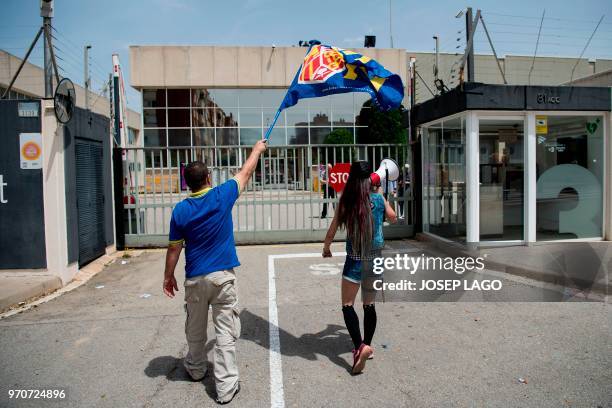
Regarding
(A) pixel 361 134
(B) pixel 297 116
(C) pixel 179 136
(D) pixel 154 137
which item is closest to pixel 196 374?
(B) pixel 297 116

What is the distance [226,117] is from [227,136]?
3.89 ft

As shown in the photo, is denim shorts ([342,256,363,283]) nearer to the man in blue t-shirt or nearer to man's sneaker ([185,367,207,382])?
the man in blue t-shirt

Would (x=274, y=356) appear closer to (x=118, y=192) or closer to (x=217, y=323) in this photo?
(x=217, y=323)

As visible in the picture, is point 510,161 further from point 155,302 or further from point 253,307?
point 155,302

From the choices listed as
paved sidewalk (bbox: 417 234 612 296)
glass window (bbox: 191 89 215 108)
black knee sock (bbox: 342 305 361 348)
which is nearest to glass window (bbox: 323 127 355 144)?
glass window (bbox: 191 89 215 108)

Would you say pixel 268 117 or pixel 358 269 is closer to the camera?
pixel 358 269

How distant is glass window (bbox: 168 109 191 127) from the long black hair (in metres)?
25.8

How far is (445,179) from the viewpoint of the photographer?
9961 mm

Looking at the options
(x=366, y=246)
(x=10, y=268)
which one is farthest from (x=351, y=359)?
(x=10, y=268)

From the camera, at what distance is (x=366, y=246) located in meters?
4.18

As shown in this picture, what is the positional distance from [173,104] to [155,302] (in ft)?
79.9

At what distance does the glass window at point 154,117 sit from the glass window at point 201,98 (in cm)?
201

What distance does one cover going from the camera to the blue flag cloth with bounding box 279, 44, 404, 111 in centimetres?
514

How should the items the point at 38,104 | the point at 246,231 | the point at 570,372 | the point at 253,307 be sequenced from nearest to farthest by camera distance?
the point at 570,372
the point at 253,307
the point at 38,104
the point at 246,231
